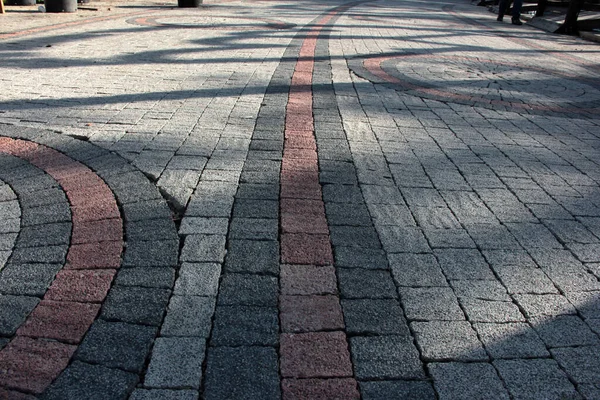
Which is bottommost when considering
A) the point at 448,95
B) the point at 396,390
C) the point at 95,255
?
the point at 396,390

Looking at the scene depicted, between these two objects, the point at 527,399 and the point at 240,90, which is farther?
the point at 240,90

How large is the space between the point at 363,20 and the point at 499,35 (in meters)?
3.55

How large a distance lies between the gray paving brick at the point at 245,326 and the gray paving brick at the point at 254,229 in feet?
1.98

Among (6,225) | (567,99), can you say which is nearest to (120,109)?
(6,225)

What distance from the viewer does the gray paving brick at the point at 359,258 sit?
2.54 m

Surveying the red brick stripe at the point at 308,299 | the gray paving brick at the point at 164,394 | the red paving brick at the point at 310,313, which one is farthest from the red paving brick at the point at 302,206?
the gray paving brick at the point at 164,394

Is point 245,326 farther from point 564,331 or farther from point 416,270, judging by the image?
point 564,331

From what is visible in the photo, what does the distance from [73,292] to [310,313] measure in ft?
3.21

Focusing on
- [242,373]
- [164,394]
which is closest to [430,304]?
[242,373]

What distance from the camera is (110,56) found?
7.34m

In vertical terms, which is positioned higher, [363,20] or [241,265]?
[363,20]

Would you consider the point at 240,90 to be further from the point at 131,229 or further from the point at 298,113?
the point at 131,229

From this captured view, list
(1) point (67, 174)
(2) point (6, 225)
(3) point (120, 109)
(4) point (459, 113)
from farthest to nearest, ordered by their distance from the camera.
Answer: (4) point (459, 113) < (3) point (120, 109) < (1) point (67, 174) < (2) point (6, 225)

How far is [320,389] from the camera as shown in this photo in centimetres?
179
